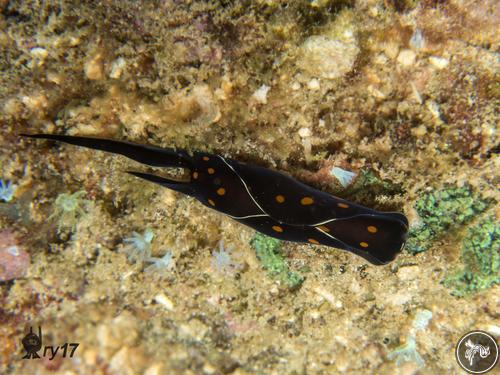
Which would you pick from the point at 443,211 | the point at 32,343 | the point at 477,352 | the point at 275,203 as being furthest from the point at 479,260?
the point at 32,343

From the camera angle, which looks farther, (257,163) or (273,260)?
(273,260)

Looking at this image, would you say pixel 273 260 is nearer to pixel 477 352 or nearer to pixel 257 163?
pixel 257 163

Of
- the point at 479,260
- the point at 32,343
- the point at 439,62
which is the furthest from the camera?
the point at 32,343

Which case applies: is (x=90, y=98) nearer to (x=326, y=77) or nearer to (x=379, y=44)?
(x=326, y=77)

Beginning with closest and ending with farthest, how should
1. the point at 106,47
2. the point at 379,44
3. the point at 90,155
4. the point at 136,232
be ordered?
the point at 379,44, the point at 106,47, the point at 90,155, the point at 136,232

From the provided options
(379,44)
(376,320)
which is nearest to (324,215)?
(379,44)

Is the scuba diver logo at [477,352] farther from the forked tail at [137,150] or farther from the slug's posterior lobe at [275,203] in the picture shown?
the forked tail at [137,150]

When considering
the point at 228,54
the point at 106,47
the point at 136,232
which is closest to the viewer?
the point at 228,54

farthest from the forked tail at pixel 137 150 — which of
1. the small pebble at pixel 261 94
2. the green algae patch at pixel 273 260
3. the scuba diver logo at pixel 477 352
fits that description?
the scuba diver logo at pixel 477 352
